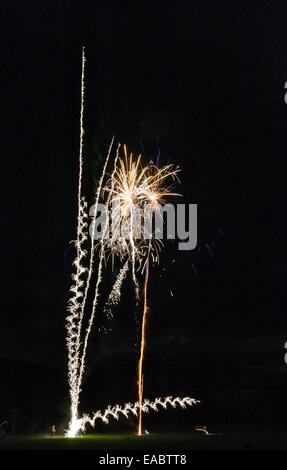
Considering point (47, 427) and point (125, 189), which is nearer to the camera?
point (125, 189)

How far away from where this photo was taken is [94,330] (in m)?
42.5

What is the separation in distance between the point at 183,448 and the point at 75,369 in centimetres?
767

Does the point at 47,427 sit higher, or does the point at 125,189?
the point at 125,189

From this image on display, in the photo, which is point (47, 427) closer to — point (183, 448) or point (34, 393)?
point (183, 448)

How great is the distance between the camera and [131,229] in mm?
36062

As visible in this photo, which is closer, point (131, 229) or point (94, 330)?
point (131, 229)
